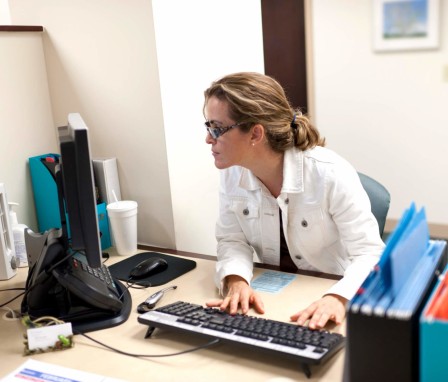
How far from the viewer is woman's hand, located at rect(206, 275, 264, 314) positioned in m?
1.39

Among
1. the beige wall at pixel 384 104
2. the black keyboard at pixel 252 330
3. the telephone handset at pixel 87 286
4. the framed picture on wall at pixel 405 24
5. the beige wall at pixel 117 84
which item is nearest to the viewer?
the black keyboard at pixel 252 330

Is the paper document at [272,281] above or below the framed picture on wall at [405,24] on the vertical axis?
below

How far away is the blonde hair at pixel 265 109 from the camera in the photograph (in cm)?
164

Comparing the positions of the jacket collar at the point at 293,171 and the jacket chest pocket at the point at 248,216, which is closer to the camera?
the jacket collar at the point at 293,171

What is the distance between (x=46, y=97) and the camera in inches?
84.7

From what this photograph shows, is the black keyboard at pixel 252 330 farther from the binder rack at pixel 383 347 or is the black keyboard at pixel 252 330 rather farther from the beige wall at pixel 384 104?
the beige wall at pixel 384 104

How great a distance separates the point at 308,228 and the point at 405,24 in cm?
220

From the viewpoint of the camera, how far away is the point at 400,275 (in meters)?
0.83

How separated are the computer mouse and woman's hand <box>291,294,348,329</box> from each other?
52 cm

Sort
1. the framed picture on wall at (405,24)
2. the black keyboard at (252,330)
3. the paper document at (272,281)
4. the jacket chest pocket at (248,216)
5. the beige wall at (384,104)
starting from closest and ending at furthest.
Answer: the black keyboard at (252,330)
the paper document at (272,281)
the jacket chest pocket at (248,216)
the framed picture on wall at (405,24)
the beige wall at (384,104)

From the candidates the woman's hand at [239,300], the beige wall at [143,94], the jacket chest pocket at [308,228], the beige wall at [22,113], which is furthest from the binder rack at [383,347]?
the beige wall at [22,113]

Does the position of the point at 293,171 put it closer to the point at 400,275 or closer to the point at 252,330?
the point at 252,330

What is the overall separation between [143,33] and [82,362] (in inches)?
43.9

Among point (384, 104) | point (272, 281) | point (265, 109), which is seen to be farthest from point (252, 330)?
point (384, 104)
